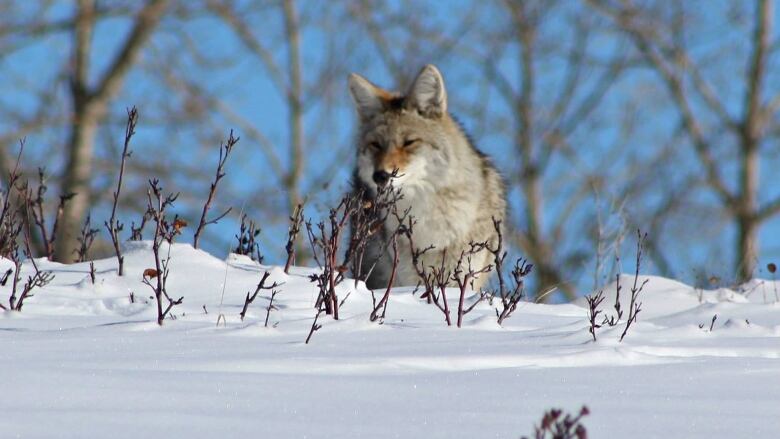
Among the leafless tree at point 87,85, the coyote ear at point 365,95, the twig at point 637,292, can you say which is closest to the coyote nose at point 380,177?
the coyote ear at point 365,95

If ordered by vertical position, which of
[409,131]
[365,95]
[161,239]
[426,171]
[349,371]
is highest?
[365,95]

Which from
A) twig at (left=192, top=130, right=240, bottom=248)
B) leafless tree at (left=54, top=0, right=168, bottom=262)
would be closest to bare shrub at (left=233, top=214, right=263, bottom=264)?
twig at (left=192, top=130, right=240, bottom=248)

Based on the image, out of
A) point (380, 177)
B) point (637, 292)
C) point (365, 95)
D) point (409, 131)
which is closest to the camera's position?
point (637, 292)

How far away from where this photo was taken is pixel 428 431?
2.99m

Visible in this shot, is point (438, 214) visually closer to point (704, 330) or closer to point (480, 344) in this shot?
point (704, 330)

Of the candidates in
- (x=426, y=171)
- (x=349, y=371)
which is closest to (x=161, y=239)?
(x=349, y=371)

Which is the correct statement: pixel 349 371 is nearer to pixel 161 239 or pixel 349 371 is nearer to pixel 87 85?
pixel 161 239

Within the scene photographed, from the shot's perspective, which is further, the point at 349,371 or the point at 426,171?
the point at 426,171

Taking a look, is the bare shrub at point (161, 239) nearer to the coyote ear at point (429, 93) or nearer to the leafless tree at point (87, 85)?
the coyote ear at point (429, 93)

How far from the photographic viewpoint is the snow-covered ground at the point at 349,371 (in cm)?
305

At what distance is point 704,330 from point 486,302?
54.8 inches

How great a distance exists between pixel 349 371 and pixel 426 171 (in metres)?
5.37

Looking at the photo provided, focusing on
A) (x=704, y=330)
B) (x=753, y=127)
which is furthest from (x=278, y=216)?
(x=704, y=330)

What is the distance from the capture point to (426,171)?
9055 mm
